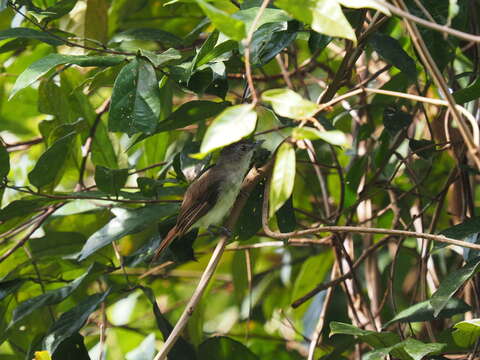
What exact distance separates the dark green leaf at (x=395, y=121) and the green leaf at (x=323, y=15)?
1.02 metres

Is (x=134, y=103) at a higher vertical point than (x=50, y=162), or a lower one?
higher

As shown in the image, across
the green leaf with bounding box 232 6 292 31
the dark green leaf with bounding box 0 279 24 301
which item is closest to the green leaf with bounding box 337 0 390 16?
the green leaf with bounding box 232 6 292 31

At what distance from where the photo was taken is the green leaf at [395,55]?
2242mm

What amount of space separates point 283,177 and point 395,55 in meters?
0.95

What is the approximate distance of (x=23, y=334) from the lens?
3014mm

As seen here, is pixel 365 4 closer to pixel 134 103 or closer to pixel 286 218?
pixel 134 103

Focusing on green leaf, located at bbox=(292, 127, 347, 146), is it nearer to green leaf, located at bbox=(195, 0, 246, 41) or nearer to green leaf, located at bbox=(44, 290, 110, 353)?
green leaf, located at bbox=(195, 0, 246, 41)

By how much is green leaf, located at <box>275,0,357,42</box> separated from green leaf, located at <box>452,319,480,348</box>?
2.98ft

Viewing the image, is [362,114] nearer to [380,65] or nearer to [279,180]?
[380,65]

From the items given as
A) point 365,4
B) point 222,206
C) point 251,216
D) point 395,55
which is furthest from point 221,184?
point 365,4

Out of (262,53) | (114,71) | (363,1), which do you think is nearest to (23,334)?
(114,71)

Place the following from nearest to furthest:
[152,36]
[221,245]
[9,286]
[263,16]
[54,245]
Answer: [263,16] → [221,245] → [9,286] → [152,36] → [54,245]

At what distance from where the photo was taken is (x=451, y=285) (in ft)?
6.82

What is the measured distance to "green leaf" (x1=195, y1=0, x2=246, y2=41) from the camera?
4.86 ft
